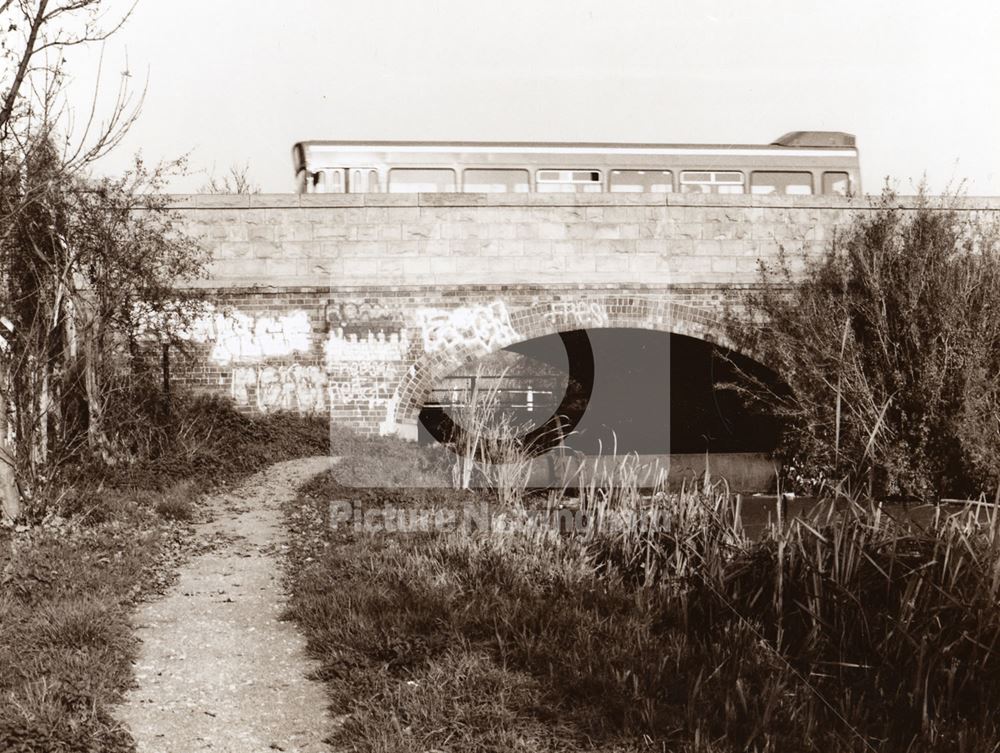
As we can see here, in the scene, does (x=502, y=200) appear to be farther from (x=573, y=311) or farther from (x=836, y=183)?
(x=836, y=183)

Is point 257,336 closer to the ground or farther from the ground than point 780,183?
closer to the ground

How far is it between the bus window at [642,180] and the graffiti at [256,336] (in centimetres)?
571

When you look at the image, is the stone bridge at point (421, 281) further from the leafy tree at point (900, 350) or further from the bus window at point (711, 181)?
the bus window at point (711, 181)

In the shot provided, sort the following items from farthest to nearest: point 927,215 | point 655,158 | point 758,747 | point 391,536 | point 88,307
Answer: point 655,158 < point 927,215 < point 88,307 < point 391,536 < point 758,747

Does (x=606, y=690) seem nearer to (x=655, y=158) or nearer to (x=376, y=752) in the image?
(x=376, y=752)

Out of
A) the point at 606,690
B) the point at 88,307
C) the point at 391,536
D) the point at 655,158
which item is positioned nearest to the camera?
the point at 606,690

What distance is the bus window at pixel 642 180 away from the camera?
16.1m

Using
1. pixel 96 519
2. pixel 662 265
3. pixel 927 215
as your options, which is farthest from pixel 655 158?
pixel 96 519

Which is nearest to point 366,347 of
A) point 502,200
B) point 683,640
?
point 502,200

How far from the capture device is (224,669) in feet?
17.9

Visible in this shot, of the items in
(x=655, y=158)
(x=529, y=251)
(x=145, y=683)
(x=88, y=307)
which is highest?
(x=655, y=158)

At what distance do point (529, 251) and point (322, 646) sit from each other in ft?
30.6

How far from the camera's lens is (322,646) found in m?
5.64

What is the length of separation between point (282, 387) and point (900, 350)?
875cm
